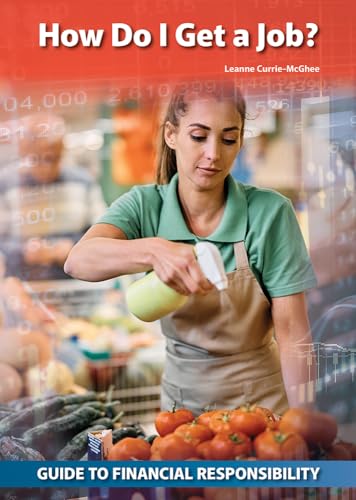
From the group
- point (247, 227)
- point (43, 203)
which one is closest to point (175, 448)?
point (247, 227)

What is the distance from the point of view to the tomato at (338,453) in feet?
8.43

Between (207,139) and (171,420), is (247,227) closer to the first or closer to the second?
(207,139)

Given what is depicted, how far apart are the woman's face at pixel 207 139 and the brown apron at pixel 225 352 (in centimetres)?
24

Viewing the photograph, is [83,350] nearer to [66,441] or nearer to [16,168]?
[66,441]

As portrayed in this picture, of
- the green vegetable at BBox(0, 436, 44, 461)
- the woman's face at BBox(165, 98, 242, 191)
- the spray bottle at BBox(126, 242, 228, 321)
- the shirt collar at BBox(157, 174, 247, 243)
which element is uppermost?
the woman's face at BBox(165, 98, 242, 191)

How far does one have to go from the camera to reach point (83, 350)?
2.54 metres

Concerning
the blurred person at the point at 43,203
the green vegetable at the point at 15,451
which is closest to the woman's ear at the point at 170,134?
the blurred person at the point at 43,203


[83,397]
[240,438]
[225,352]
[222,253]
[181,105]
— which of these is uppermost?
[181,105]

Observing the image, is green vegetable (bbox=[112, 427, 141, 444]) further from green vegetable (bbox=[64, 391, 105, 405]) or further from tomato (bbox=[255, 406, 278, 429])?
tomato (bbox=[255, 406, 278, 429])

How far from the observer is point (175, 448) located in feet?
8.29

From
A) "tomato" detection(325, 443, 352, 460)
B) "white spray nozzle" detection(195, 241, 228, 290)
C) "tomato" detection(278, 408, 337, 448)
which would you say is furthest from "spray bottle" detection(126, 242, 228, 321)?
"tomato" detection(325, 443, 352, 460)

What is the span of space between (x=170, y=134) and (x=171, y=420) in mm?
852

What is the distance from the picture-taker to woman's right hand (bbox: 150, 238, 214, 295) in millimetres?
2406

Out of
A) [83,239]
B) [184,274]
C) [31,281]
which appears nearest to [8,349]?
[31,281]
